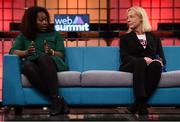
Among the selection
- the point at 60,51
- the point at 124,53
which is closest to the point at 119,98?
the point at 124,53

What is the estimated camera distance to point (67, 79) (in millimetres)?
3811

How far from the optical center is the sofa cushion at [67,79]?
150 inches

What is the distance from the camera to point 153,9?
1257 cm

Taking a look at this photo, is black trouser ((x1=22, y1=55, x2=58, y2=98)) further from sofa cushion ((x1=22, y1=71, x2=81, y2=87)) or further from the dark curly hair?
the dark curly hair

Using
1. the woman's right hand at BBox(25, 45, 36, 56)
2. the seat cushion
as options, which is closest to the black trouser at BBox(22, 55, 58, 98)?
the woman's right hand at BBox(25, 45, 36, 56)

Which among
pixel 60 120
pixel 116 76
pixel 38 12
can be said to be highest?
pixel 38 12


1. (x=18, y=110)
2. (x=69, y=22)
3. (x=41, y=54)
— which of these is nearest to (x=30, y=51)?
(x=41, y=54)

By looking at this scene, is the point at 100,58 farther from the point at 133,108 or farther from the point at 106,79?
the point at 133,108

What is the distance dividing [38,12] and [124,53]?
2.95ft

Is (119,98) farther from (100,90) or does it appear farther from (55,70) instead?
(55,70)

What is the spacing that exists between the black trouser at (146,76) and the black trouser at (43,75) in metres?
0.69

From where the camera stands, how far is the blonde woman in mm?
3707

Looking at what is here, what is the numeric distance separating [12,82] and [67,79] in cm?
49

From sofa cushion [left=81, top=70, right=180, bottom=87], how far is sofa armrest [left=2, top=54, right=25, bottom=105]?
56 centimetres
